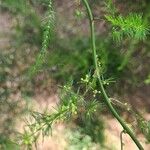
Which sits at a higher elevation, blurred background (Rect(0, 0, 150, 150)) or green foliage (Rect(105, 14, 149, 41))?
green foliage (Rect(105, 14, 149, 41))

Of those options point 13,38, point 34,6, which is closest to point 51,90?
point 13,38

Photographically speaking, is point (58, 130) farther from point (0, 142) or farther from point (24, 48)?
point (24, 48)

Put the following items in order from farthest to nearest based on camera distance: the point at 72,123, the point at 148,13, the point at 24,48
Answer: the point at 24,48, the point at 72,123, the point at 148,13

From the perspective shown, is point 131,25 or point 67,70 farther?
point 67,70

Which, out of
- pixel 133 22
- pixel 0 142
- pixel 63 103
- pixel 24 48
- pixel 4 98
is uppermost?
pixel 133 22

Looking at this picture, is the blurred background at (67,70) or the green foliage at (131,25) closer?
the green foliage at (131,25)

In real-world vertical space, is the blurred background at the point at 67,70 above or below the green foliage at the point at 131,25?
below

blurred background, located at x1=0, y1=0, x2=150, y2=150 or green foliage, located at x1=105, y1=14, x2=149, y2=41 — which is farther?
blurred background, located at x1=0, y1=0, x2=150, y2=150

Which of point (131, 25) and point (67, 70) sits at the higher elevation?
point (131, 25)
